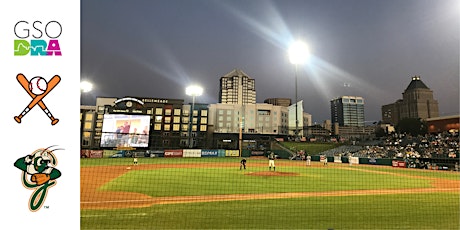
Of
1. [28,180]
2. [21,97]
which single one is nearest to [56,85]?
[21,97]

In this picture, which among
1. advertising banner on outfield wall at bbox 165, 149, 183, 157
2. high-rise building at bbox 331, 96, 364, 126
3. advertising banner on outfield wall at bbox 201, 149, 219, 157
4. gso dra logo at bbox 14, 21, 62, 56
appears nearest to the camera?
gso dra logo at bbox 14, 21, 62, 56

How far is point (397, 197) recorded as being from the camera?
34.9ft

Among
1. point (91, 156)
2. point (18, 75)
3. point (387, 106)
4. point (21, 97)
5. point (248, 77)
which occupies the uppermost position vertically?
point (248, 77)

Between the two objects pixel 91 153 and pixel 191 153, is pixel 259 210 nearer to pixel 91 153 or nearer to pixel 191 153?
pixel 191 153

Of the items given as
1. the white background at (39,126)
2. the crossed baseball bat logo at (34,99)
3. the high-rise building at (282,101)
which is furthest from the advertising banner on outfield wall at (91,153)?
the high-rise building at (282,101)

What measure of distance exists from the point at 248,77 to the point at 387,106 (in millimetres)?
73365

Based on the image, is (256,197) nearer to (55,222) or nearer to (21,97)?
(55,222)

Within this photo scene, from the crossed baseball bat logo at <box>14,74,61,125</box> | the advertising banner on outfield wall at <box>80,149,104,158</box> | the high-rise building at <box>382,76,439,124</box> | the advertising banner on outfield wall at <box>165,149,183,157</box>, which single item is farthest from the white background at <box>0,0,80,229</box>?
the high-rise building at <box>382,76,439,124</box>

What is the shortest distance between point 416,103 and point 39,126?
5309 inches

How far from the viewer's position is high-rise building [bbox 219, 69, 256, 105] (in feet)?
431

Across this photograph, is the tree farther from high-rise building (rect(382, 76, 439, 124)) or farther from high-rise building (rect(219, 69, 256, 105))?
high-rise building (rect(219, 69, 256, 105))

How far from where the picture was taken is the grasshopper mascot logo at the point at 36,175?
543 cm

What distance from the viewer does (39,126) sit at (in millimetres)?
5590

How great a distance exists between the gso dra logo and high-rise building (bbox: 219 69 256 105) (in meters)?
125
